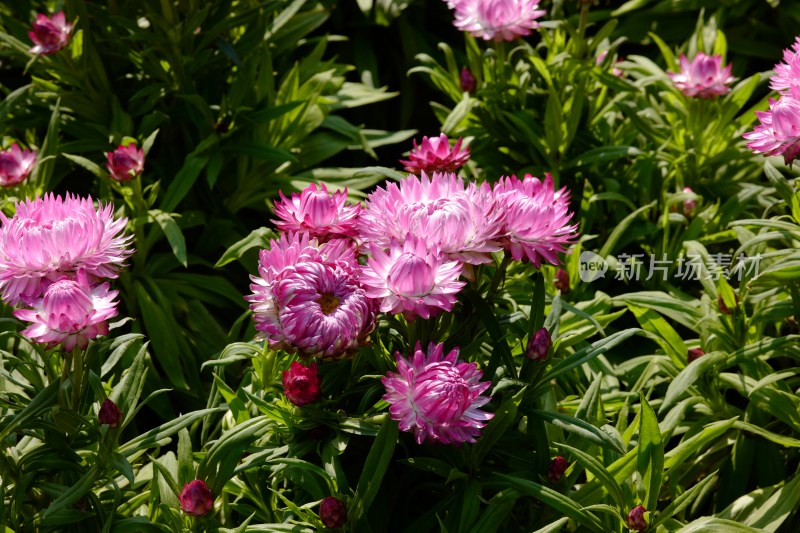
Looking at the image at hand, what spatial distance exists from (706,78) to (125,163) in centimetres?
180

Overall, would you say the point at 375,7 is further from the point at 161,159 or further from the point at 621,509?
the point at 621,509

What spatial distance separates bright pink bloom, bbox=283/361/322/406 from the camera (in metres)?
1.72

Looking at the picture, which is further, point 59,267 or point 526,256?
point 526,256

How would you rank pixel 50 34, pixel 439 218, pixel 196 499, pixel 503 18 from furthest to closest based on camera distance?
pixel 50 34 → pixel 503 18 → pixel 196 499 → pixel 439 218

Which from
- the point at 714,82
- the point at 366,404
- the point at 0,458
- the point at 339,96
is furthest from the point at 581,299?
the point at 0,458

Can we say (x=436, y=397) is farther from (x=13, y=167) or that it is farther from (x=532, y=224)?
(x=13, y=167)

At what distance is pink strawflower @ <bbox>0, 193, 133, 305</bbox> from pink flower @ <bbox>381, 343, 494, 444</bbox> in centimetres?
59

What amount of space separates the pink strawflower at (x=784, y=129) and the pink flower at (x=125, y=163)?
161cm

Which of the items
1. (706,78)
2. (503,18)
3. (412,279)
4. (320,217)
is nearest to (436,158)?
(320,217)

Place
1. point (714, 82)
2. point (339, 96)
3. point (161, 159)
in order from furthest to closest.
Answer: point (339, 96), point (161, 159), point (714, 82)

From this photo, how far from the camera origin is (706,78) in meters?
2.95

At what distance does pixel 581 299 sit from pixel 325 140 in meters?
1.18

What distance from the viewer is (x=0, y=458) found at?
1.82 meters

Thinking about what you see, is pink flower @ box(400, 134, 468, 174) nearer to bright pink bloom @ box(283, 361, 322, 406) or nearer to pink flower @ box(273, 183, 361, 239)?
pink flower @ box(273, 183, 361, 239)
